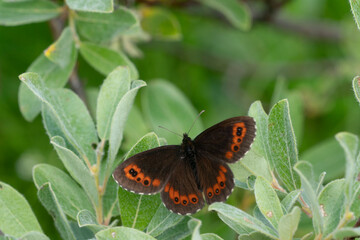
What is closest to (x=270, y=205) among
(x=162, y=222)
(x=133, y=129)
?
(x=162, y=222)

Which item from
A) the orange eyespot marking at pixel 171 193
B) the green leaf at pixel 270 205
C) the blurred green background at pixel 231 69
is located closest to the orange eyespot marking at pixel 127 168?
the orange eyespot marking at pixel 171 193

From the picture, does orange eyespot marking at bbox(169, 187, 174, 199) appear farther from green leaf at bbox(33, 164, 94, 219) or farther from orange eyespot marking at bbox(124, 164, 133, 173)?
green leaf at bbox(33, 164, 94, 219)

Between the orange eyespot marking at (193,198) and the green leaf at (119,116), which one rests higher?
the green leaf at (119,116)

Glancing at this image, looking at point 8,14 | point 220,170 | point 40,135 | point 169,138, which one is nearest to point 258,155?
point 220,170

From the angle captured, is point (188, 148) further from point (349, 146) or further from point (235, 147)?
point (349, 146)

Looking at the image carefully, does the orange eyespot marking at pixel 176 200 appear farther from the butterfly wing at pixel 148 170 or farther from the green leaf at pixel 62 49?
the green leaf at pixel 62 49
